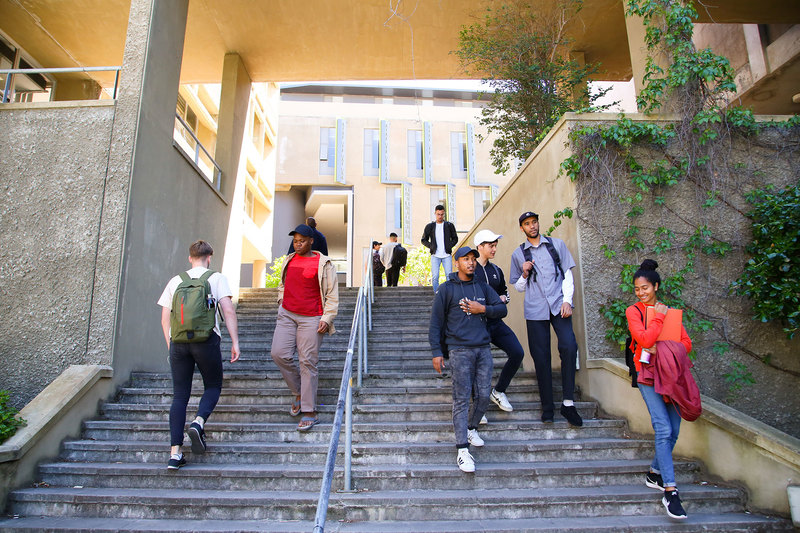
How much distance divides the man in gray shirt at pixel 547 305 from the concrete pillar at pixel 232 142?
637 centimetres

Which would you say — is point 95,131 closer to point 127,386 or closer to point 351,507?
point 127,386

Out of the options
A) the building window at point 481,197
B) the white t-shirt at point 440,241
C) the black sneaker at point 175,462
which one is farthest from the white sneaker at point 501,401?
the building window at point 481,197

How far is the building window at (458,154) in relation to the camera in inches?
1139

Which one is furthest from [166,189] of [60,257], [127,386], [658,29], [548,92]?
[658,29]

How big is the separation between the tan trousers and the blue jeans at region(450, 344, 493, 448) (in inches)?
48.7

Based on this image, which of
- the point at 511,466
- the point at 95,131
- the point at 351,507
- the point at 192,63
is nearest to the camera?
the point at 351,507

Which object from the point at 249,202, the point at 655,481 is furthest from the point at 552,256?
the point at 249,202

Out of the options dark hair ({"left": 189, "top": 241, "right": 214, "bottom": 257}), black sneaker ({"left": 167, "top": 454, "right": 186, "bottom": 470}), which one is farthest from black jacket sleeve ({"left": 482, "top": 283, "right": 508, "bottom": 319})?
black sneaker ({"left": 167, "top": 454, "right": 186, "bottom": 470})

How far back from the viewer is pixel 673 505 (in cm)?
321

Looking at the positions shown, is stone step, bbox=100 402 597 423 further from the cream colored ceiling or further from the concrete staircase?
the cream colored ceiling

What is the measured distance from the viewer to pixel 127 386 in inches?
216

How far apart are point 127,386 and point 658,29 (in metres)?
7.07

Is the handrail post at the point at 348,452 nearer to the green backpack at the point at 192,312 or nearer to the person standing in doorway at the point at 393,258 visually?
the green backpack at the point at 192,312

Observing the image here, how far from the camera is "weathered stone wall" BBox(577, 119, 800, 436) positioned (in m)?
4.85
